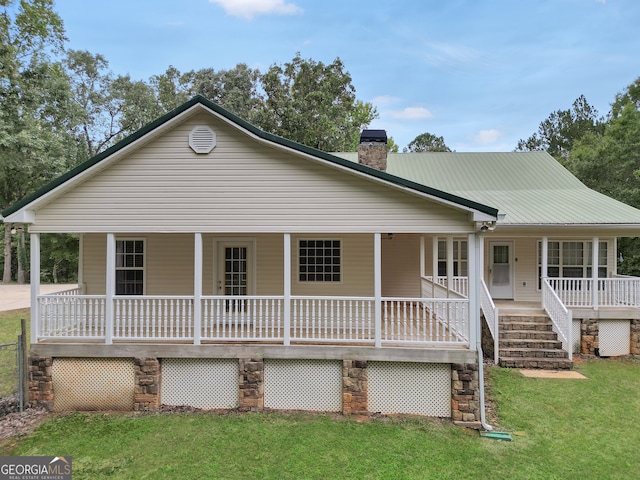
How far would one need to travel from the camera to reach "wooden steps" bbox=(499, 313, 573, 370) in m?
9.21

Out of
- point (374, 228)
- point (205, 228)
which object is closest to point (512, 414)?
point (374, 228)

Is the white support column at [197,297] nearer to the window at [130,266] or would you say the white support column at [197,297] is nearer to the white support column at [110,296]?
the white support column at [110,296]

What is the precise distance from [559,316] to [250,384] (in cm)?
864

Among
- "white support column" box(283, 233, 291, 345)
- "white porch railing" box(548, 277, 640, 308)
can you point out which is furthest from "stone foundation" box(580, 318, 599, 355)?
"white support column" box(283, 233, 291, 345)

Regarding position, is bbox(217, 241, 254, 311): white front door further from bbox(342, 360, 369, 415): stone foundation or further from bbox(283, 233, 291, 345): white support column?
bbox(342, 360, 369, 415): stone foundation

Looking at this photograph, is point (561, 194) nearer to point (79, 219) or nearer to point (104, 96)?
point (79, 219)

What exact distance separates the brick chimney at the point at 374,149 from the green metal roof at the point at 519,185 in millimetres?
3282

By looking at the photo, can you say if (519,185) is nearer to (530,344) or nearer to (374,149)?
(374,149)

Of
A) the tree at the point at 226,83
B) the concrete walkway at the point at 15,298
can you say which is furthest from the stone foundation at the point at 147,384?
the tree at the point at 226,83

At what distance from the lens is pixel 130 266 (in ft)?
30.8

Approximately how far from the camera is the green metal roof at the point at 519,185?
1138 centimetres

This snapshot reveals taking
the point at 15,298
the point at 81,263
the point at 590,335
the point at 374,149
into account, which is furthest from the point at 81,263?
the point at 590,335

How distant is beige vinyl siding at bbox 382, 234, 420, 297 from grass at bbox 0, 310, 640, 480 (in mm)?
5268

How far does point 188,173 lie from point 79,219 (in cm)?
248
